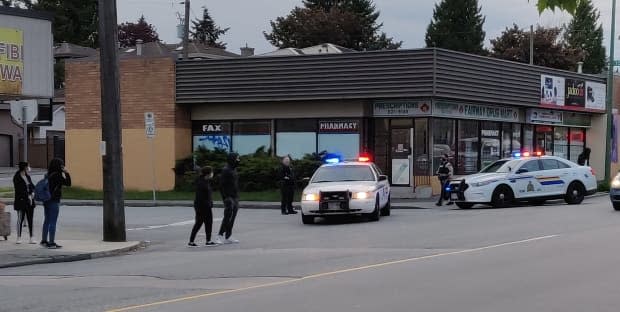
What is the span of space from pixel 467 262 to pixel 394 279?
78.7 inches

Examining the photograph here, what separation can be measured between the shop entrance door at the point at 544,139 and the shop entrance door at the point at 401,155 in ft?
28.3

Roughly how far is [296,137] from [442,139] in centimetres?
551

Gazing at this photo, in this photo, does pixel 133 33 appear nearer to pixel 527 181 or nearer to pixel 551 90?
pixel 551 90

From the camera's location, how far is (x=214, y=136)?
32.8 m

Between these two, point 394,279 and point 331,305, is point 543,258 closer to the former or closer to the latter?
point 394,279

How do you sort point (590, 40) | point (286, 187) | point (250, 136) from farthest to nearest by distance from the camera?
point (590, 40)
point (250, 136)
point (286, 187)

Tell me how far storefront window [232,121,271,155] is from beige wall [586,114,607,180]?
17.0 meters

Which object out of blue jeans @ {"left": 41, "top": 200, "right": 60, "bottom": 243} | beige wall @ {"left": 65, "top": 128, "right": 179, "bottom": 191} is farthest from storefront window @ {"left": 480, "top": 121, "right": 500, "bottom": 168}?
blue jeans @ {"left": 41, "top": 200, "right": 60, "bottom": 243}

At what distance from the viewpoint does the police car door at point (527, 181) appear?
80.9 ft

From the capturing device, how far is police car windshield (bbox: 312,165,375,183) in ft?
70.1

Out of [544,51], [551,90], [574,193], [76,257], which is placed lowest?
[76,257]

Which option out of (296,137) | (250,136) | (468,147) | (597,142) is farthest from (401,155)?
(597,142)

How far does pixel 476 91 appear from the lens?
30.8 meters

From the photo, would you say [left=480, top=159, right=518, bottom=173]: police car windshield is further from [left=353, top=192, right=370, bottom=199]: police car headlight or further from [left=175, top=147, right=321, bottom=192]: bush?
[left=175, top=147, right=321, bottom=192]: bush
